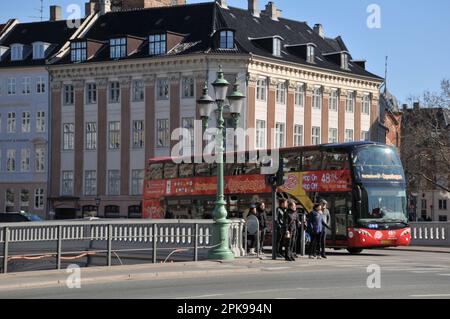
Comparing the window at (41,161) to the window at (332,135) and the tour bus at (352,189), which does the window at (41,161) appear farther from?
the tour bus at (352,189)

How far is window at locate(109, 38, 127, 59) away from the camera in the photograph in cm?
7812

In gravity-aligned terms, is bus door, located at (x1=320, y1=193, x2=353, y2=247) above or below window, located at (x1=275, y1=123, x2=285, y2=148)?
below

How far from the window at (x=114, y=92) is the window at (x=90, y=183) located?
228 inches

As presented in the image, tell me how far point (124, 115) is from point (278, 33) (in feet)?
46.0

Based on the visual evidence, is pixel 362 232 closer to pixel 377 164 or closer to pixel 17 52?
pixel 377 164

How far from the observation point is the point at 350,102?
3346 inches

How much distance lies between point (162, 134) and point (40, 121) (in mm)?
11754

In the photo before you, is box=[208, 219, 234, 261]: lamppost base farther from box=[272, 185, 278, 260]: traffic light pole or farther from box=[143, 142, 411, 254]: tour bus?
box=[143, 142, 411, 254]: tour bus

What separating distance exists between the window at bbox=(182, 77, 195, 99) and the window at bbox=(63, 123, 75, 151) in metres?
10.3

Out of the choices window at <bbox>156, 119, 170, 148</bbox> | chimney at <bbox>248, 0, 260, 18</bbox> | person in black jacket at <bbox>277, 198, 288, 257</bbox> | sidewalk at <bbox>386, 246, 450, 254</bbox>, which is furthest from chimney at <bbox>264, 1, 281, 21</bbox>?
person in black jacket at <bbox>277, 198, 288, 257</bbox>

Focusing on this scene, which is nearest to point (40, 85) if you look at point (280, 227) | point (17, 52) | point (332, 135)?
point (17, 52)

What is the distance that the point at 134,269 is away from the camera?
999 inches

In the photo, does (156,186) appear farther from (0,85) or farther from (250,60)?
(0,85)
